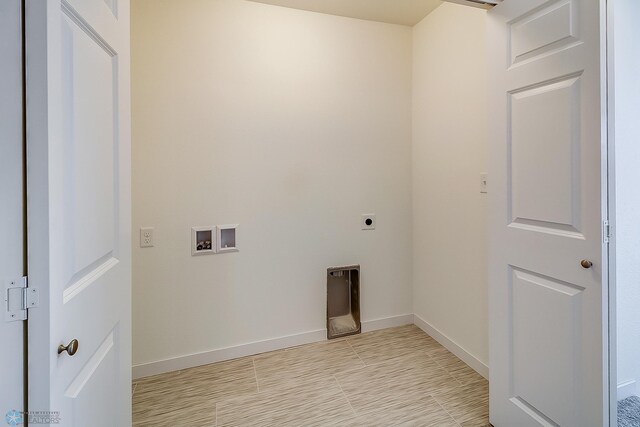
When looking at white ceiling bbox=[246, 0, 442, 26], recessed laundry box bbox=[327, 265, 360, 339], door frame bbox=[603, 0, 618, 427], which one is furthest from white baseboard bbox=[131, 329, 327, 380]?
white ceiling bbox=[246, 0, 442, 26]

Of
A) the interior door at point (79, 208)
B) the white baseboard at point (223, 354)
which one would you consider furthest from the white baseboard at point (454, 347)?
the interior door at point (79, 208)

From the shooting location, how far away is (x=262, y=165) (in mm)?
2311

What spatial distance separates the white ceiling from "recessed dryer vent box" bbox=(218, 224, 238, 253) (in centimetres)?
169

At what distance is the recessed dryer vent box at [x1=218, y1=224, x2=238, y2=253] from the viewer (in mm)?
2227

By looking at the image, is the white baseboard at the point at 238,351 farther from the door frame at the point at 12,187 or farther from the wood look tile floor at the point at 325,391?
the door frame at the point at 12,187

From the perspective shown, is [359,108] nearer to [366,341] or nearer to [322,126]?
[322,126]

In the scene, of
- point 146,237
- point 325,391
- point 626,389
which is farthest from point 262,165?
point 626,389

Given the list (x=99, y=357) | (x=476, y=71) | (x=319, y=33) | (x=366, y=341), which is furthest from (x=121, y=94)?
(x=366, y=341)

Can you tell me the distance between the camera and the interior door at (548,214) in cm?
111

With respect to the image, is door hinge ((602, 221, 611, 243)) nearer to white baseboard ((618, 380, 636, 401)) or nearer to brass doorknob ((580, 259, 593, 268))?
brass doorknob ((580, 259, 593, 268))

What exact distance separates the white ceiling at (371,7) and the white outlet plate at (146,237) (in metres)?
1.84

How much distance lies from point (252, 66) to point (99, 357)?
6.65ft

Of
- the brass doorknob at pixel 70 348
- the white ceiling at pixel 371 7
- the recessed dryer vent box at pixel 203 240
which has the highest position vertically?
the white ceiling at pixel 371 7

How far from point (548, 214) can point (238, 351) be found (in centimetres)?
216
